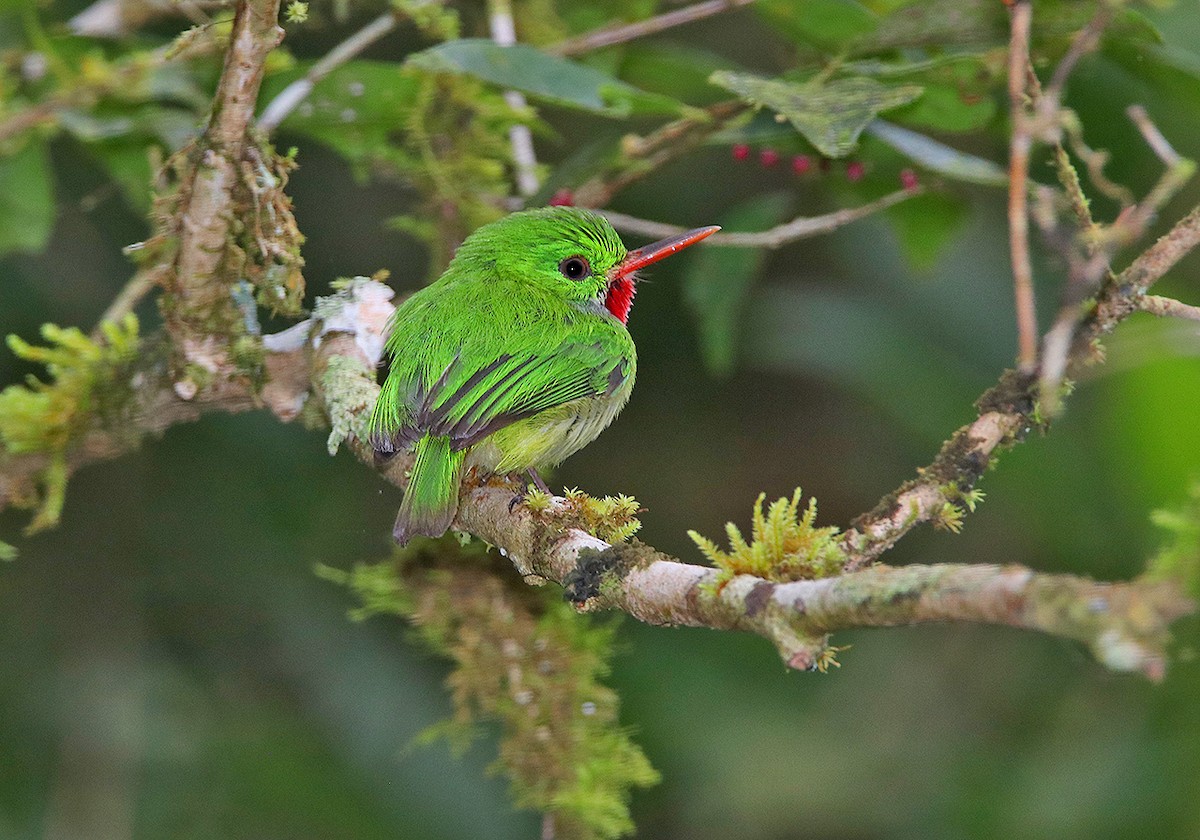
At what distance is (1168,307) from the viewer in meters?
2.25

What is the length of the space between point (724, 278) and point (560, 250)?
0.67 meters

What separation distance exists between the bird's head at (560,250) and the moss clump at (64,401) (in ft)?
3.20

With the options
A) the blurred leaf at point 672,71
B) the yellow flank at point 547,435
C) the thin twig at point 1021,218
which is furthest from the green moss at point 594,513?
the blurred leaf at point 672,71

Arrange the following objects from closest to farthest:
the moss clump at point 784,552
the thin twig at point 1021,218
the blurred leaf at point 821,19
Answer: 1. the thin twig at point 1021,218
2. the moss clump at point 784,552
3. the blurred leaf at point 821,19

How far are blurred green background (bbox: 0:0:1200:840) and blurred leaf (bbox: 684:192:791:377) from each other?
6 cm

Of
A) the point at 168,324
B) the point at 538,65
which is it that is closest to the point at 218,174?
the point at 168,324

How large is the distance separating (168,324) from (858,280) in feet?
11.1

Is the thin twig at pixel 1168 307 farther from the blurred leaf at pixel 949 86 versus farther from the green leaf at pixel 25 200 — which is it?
the green leaf at pixel 25 200

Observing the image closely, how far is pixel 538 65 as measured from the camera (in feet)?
10.8

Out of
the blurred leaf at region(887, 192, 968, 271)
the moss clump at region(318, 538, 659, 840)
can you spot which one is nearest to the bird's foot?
the moss clump at region(318, 538, 659, 840)

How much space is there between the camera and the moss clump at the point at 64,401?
335 centimetres

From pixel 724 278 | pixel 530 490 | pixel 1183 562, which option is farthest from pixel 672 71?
pixel 1183 562

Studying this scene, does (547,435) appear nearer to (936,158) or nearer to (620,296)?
(620,296)

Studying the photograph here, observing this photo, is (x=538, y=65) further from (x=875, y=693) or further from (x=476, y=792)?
(x=875, y=693)
